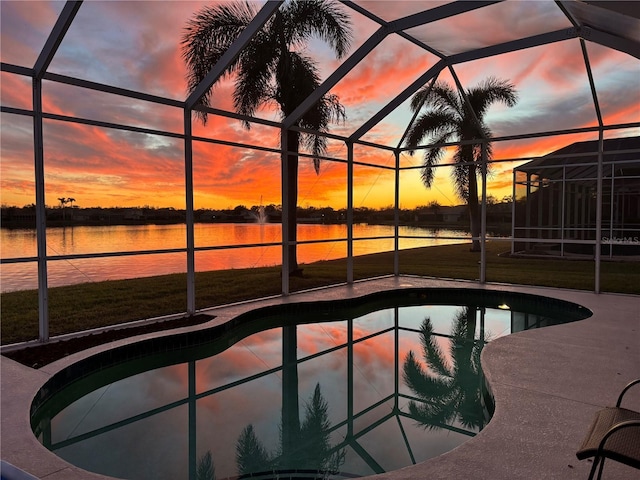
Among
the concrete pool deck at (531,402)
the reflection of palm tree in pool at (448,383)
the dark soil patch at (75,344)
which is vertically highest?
the dark soil patch at (75,344)

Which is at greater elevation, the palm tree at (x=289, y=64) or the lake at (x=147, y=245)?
the palm tree at (x=289, y=64)

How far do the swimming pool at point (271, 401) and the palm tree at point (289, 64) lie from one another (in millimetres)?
4409

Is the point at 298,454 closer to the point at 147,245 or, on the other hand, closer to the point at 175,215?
the point at 175,215

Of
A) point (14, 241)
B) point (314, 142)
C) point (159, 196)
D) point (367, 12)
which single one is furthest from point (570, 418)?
point (159, 196)

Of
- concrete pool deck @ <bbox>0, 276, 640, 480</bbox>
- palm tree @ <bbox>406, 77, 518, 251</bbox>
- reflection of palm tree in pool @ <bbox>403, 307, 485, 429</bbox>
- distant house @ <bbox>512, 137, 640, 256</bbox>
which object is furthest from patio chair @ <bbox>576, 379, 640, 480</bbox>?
distant house @ <bbox>512, 137, 640, 256</bbox>

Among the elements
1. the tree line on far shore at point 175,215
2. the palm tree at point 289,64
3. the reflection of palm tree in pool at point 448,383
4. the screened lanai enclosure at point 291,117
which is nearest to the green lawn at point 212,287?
the screened lanai enclosure at point 291,117

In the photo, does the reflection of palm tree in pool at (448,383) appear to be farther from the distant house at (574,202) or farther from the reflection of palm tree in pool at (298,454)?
the distant house at (574,202)

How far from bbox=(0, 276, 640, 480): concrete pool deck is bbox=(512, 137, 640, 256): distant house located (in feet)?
28.7

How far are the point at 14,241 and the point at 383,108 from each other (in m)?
7.63

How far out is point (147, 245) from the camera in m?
13.1

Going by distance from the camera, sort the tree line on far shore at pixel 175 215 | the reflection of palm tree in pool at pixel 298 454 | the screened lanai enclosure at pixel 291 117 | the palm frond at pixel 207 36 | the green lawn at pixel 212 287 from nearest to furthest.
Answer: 1. the reflection of palm tree in pool at pixel 298 454
2. the screened lanai enclosure at pixel 291 117
3. the tree line on far shore at pixel 175 215
4. the palm frond at pixel 207 36
5. the green lawn at pixel 212 287

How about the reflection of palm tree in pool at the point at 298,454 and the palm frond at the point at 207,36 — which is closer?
the reflection of palm tree in pool at the point at 298,454

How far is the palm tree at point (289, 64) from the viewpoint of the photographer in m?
8.75

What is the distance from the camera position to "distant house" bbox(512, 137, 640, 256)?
1330cm
